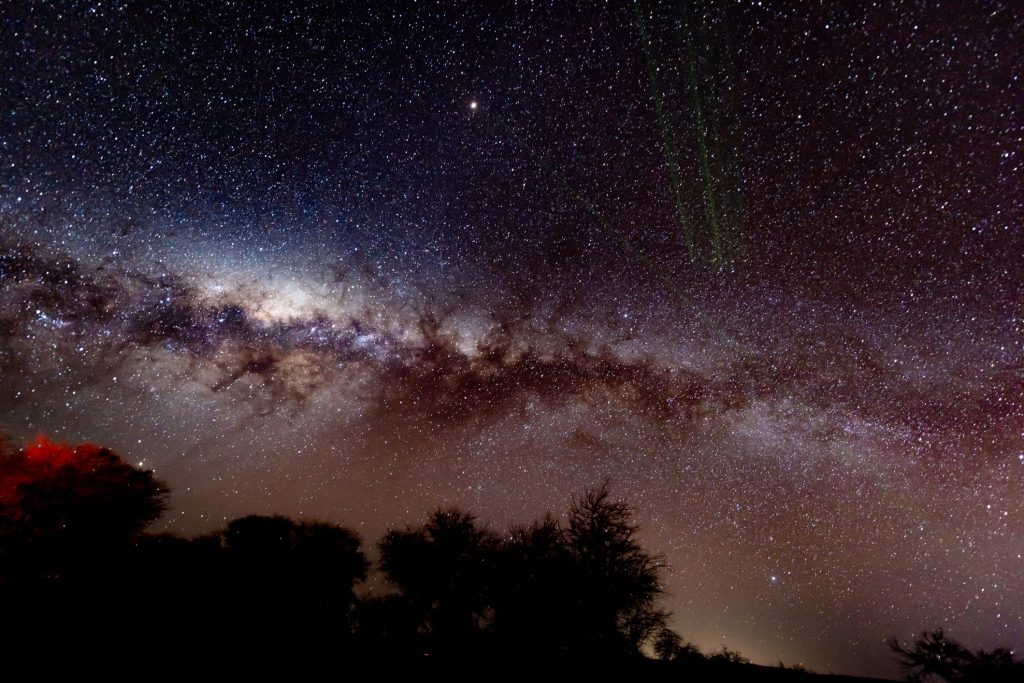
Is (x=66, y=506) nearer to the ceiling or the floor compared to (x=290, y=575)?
nearer to the ceiling

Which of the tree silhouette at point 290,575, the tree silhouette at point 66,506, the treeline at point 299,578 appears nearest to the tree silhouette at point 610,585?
the treeline at point 299,578

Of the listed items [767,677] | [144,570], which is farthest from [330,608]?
[767,677]

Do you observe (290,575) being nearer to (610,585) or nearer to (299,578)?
(299,578)

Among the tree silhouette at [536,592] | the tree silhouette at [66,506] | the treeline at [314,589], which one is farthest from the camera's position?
the tree silhouette at [66,506]

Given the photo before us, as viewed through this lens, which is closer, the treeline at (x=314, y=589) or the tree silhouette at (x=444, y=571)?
the treeline at (x=314, y=589)

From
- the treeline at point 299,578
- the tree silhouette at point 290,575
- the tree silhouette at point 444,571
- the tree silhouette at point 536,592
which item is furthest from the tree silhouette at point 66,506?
the tree silhouette at point 536,592

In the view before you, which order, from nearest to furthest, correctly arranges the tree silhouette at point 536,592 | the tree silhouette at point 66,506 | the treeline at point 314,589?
the treeline at point 314,589 < the tree silhouette at point 536,592 < the tree silhouette at point 66,506

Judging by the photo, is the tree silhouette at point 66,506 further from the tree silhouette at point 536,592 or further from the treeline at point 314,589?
the tree silhouette at point 536,592

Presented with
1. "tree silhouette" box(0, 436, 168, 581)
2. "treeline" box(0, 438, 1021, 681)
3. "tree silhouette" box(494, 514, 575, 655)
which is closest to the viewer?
"treeline" box(0, 438, 1021, 681)

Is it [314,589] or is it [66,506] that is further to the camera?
[66,506]

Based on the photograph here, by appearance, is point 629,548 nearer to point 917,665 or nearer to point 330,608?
point 917,665

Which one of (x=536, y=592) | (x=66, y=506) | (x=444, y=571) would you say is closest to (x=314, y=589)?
(x=444, y=571)

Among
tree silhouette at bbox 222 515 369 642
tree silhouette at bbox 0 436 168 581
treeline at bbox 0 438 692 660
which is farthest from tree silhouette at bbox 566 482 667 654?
tree silhouette at bbox 0 436 168 581

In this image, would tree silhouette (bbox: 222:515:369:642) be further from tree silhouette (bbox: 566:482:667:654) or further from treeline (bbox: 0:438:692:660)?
tree silhouette (bbox: 566:482:667:654)
